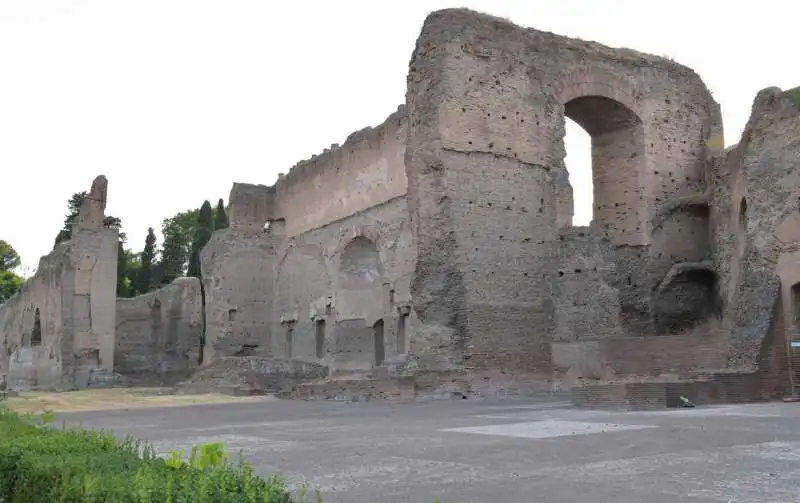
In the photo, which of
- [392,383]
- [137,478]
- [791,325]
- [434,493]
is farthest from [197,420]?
[791,325]

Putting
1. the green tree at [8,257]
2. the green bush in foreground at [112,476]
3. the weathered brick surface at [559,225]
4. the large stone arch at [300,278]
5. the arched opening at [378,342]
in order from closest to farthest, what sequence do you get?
the green bush in foreground at [112,476]
the weathered brick surface at [559,225]
the arched opening at [378,342]
the large stone arch at [300,278]
the green tree at [8,257]

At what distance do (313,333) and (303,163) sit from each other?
5666 mm

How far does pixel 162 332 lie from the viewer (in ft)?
103

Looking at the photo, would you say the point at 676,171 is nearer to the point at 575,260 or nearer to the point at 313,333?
the point at 575,260

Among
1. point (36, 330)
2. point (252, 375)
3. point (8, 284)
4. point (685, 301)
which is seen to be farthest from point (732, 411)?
point (8, 284)

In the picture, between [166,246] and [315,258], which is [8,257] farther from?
[315,258]

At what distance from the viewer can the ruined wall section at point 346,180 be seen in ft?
69.1

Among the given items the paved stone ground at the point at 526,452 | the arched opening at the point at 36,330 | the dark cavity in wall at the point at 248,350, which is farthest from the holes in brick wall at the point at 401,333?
the arched opening at the point at 36,330

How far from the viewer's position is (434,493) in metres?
4.27

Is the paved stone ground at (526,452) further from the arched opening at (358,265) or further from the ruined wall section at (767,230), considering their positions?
the arched opening at (358,265)

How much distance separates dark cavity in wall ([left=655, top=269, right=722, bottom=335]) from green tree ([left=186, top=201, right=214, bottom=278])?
28295 mm

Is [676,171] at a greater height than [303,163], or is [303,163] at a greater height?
[303,163]

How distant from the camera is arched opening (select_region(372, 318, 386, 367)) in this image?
2158cm

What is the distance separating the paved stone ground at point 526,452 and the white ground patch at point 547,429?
0.04ft
